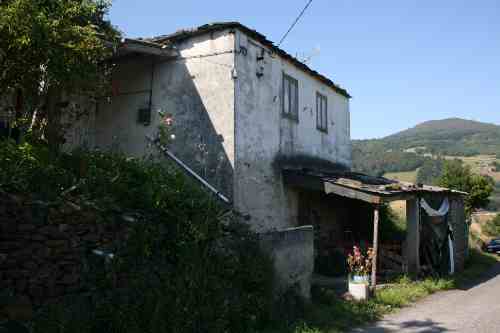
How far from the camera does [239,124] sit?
1123 cm

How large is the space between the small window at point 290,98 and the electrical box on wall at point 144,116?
3.84 m

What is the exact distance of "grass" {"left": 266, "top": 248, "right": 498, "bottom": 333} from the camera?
828 cm

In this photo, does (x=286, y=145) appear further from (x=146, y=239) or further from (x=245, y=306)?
(x=146, y=239)

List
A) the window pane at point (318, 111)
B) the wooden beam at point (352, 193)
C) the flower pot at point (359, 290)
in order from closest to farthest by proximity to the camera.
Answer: the flower pot at point (359, 290) < the wooden beam at point (352, 193) < the window pane at point (318, 111)

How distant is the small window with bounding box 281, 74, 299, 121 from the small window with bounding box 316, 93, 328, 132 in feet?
5.46

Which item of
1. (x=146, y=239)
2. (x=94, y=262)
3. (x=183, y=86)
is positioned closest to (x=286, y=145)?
(x=183, y=86)

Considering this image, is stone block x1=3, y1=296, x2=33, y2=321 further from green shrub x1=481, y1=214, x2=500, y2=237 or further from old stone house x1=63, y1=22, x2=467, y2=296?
green shrub x1=481, y1=214, x2=500, y2=237

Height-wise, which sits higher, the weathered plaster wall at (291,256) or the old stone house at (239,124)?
the old stone house at (239,124)

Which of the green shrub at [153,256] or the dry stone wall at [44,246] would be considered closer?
the dry stone wall at [44,246]

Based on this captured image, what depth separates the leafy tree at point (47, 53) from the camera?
6.60 metres

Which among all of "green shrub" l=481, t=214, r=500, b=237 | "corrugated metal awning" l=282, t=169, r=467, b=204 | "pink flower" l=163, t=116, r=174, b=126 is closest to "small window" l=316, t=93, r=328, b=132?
"corrugated metal awning" l=282, t=169, r=467, b=204

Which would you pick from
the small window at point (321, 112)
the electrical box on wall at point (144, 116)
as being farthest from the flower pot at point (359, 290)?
the electrical box on wall at point (144, 116)

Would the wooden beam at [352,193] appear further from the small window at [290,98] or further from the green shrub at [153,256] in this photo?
the green shrub at [153,256]

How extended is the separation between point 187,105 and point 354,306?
6340 mm
